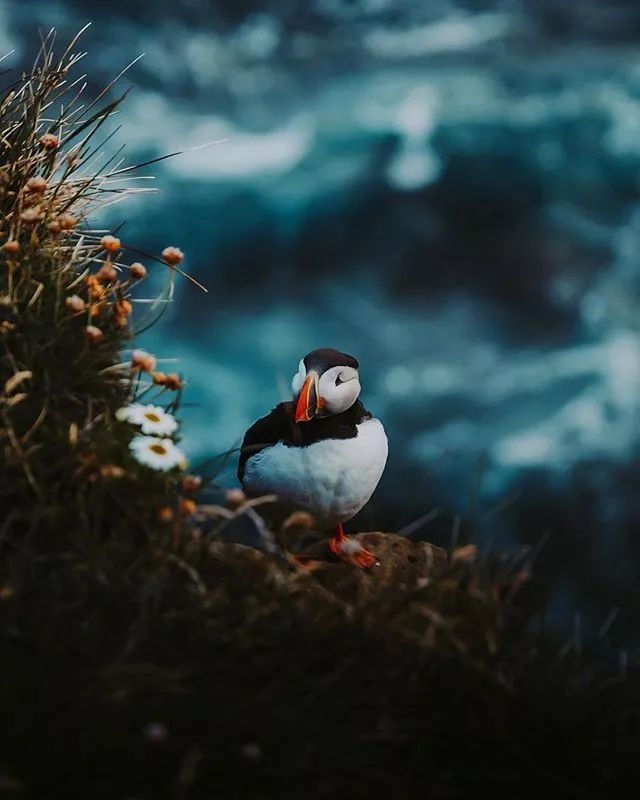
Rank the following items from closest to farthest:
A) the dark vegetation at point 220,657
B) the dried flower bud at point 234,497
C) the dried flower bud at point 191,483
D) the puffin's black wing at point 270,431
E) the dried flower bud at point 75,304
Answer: the dark vegetation at point 220,657 < the dried flower bud at point 234,497 < the dried flower bud at point 191,483 < the dried flower bud at point 75,304 < the puffin's black wing at point 270,431

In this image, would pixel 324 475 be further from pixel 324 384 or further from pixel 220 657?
pixel 220 657

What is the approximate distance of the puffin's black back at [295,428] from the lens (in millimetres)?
3980

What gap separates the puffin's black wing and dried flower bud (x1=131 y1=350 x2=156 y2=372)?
777 millimetres

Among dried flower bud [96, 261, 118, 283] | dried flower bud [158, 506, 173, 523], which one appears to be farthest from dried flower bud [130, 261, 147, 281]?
dried flower bud [158, 506, 173, 523]

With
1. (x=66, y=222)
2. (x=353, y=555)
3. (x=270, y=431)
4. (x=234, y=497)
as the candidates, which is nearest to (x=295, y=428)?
(x=270, y=431)

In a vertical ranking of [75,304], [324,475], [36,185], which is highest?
[36,185]

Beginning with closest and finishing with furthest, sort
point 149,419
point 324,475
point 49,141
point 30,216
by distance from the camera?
point 149,419, point 30,216, point 324,475, point 49,141

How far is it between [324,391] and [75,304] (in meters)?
0.92

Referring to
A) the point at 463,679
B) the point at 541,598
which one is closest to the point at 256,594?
the point at 463,679

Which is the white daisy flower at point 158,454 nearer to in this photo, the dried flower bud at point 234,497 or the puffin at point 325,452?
the dried flower bud at point 234,497

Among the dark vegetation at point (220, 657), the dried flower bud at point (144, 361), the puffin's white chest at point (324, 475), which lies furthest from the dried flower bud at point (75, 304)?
the puffin's white chest at point (324, 475)

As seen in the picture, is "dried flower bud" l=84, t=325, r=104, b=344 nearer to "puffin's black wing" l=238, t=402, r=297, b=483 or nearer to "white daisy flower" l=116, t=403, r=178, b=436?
"white daisy flower" l=116, t=403, r=178, b=436

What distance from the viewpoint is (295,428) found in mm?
3918

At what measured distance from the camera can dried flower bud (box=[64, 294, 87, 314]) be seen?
3426 mm
